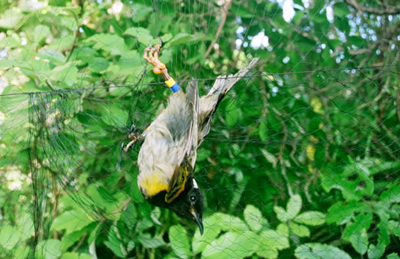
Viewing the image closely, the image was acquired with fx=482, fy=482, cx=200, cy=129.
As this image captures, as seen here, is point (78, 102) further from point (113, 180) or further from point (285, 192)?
point (285, 192)

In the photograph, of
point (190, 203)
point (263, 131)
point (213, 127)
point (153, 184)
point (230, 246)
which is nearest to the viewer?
point (153, 184)

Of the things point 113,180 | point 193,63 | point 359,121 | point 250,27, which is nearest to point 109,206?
point 113,180

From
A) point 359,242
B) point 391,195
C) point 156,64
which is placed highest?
point 156,64

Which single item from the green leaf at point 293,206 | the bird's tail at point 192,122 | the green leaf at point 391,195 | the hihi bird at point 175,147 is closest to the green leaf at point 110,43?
the hihi bird at point 175,147

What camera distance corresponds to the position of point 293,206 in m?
2.70

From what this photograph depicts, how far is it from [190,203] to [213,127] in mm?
728

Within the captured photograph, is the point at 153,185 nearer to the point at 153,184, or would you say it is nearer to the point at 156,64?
the point at 153,184

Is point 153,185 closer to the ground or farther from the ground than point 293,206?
farther from the ground

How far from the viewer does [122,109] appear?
241 cm

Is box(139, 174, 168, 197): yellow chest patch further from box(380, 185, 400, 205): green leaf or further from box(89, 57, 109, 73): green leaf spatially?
box(380, 185, 400, 205): green leaf

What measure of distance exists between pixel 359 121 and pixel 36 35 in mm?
1819

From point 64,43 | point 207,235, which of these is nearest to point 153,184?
point 207,235

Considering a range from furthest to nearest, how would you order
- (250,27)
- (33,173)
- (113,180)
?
(250,27) → (113,180) → (33,173)

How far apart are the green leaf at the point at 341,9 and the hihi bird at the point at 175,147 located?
94cm
